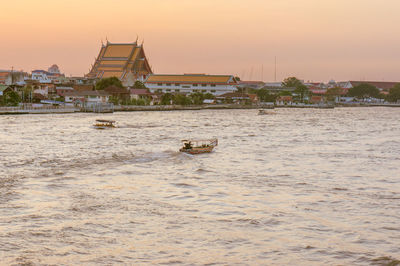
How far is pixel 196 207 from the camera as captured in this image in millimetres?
14992

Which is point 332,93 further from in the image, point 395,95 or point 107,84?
point 107,84

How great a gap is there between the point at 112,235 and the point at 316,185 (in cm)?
904

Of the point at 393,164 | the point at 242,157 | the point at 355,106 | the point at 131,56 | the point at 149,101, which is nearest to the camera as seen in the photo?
the point at 393,164

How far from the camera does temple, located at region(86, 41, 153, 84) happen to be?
104m

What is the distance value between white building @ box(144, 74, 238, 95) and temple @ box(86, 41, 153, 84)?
11.2 feet

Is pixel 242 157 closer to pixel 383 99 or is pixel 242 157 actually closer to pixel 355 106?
pixel 355 106

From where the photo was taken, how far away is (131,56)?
4242 inches

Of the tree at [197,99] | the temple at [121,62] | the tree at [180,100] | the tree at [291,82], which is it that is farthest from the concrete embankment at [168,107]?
the tree at [291,82]

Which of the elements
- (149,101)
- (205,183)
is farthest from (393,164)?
(149,101)

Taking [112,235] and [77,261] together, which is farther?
[112,235]

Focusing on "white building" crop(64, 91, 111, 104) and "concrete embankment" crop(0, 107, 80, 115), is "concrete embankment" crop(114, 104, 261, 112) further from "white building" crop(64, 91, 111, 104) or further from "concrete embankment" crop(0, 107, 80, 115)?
"concrete embankment" crop(0, 107, 80, 115)

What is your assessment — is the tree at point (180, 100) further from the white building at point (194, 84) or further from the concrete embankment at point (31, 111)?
the concrete embankment at point (31, 111)

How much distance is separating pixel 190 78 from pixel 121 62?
53.1 ft

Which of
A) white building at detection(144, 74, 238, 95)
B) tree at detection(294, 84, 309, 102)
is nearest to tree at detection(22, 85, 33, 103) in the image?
white building at detection(144, 74, 238, 95)
